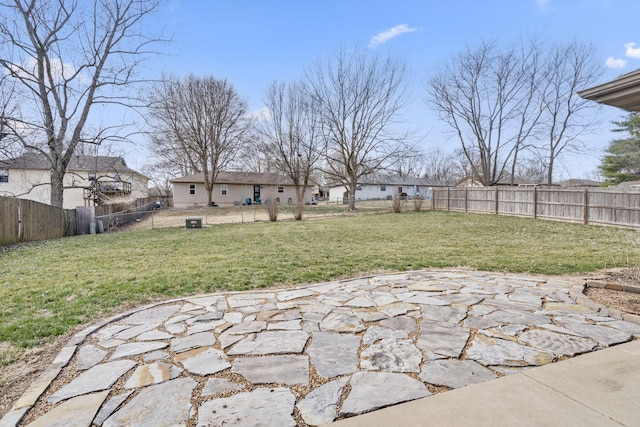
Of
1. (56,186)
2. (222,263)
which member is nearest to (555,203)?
(222,263)

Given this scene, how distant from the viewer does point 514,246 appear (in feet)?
23.9

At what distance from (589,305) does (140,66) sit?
51.6 feet

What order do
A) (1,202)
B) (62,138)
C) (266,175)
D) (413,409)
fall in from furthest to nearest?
(266,175) → (62,138) → (1,202) → (413,409)

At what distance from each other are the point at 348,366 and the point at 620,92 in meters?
3.75

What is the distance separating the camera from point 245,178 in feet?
107

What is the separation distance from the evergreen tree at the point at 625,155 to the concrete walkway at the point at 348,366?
2737 centimetres

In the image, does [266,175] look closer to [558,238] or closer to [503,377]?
[558,238]

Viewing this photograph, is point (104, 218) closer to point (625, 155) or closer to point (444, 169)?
point (625, 155)

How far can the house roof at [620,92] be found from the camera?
3035mm

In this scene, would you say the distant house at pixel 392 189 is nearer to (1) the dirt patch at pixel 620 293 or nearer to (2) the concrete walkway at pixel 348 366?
(1) the dirt patch at pixel 620 293

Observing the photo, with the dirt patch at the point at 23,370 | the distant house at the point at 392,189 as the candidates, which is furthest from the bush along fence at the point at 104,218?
the distant house at the point at 392,189

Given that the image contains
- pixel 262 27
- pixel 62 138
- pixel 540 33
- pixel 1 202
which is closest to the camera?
pixel 1 202

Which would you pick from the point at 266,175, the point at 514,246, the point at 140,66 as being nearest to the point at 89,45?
the point at 140,66

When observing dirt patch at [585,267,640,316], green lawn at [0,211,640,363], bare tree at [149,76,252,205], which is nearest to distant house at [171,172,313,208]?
bare tree at [149,76,252,205]
